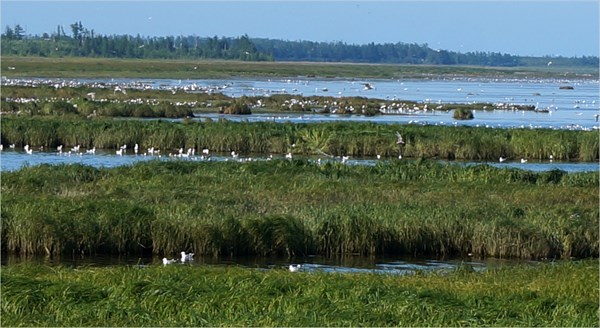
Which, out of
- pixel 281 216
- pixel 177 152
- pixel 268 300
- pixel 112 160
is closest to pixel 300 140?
pixel 177 152

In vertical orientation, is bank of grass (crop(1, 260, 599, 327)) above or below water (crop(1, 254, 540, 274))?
above

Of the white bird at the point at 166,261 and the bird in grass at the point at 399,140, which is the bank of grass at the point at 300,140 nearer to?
the bird in grass at the point at 399,140

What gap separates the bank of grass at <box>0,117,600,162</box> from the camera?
3884cm

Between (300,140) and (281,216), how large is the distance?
63.5 feet

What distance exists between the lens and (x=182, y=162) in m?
28.3

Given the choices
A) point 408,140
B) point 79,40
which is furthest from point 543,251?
point 79,40

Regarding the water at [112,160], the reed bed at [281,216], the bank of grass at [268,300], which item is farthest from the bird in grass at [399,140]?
the bank of grass at [268,300]

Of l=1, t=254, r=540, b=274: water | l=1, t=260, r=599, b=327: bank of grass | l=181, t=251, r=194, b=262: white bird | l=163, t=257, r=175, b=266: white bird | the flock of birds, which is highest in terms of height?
l=1, t=260, r=599, b=327: bank of grass

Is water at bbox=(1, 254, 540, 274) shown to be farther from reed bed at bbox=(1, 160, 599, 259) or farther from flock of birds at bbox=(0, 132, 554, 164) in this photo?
flock of birds at bbox=(0, 132, 554, 164)

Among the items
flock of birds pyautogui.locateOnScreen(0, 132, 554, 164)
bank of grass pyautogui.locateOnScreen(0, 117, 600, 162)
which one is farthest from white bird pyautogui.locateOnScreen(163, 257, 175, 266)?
bank of grass pyautogui.locateOnScreen(0, 117, 600, 162)

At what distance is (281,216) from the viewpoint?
20.1 meters

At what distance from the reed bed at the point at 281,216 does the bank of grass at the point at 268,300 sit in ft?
14.2

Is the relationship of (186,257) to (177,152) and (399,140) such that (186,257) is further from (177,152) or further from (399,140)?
(399,140)

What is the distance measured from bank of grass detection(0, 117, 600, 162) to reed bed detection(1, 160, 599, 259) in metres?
12.6
